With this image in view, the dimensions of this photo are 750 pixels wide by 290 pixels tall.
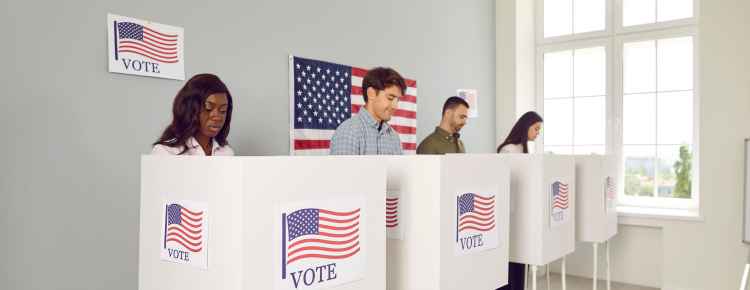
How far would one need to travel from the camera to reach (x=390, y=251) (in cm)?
143

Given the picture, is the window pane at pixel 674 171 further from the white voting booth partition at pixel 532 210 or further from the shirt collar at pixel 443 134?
the white voting booth partition at pixel 532 210

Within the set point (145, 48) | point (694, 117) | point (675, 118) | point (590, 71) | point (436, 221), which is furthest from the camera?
point (590, 71)

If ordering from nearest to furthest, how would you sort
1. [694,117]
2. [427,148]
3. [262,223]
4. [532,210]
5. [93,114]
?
[262,223] < [532,210] < [93,114] < [427,148] < [694,117]

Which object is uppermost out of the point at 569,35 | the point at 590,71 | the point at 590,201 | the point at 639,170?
the point at 569,35

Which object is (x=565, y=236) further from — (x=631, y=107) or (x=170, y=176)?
(x=631, y=107)

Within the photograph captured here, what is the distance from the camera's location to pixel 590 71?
15.6ft

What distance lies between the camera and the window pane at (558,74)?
193 inches

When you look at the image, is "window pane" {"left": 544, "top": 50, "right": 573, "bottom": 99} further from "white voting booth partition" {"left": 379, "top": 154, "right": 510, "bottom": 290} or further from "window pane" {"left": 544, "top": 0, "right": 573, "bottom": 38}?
"white voting booth partition" {"left": 379, "top": 154, "right": 510, "bottom": 290}

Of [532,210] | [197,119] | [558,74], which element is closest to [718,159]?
[558,74]

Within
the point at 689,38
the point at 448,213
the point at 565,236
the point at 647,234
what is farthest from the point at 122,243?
the point at 689,38

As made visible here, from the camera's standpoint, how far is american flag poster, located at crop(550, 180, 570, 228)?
7.05 ft

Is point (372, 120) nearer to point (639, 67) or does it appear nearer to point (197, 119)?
point (197, 119)

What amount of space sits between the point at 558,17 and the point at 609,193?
Result: 7.21 feet

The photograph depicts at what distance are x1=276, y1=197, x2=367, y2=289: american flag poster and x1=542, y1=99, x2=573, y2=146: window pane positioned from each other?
13.4 feet
